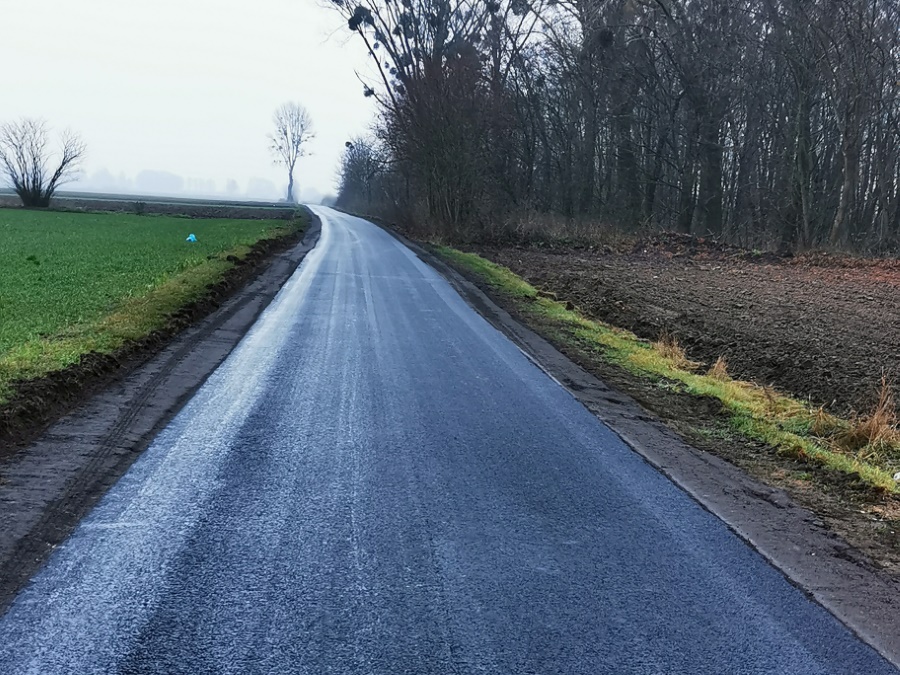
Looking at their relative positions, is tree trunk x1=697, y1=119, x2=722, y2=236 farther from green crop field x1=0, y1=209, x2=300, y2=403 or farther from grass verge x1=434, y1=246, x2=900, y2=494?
grass verge x1=434, y1=246, x2=900, y2=494

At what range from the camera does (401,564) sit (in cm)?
365

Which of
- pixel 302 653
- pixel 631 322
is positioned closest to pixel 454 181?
pixel 631 322

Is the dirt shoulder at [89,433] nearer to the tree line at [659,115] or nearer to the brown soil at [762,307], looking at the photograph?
the brown soil at [762,307]

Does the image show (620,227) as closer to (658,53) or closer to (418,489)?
(658,53)

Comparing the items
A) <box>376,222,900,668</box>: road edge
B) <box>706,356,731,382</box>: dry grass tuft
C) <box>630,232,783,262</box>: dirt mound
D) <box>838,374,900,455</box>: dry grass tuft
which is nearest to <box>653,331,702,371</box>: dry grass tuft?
<box>706,356,731,382</box>: dry grass tuft

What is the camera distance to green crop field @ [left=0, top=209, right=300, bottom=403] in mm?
7711

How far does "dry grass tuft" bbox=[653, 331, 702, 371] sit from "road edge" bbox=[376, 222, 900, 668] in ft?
7.93

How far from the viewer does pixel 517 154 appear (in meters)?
42.3

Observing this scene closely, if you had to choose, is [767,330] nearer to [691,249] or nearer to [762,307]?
[762,307]

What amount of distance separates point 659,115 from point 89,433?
36.1 meters

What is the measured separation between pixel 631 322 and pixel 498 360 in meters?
5.42

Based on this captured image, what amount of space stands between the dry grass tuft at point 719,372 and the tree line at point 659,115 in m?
19.1

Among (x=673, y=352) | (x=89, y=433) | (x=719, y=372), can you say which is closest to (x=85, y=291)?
(x=89, y=433)

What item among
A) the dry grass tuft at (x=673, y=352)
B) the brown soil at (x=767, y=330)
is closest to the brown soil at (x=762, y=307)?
the brown soil at (x=767, y=330)
